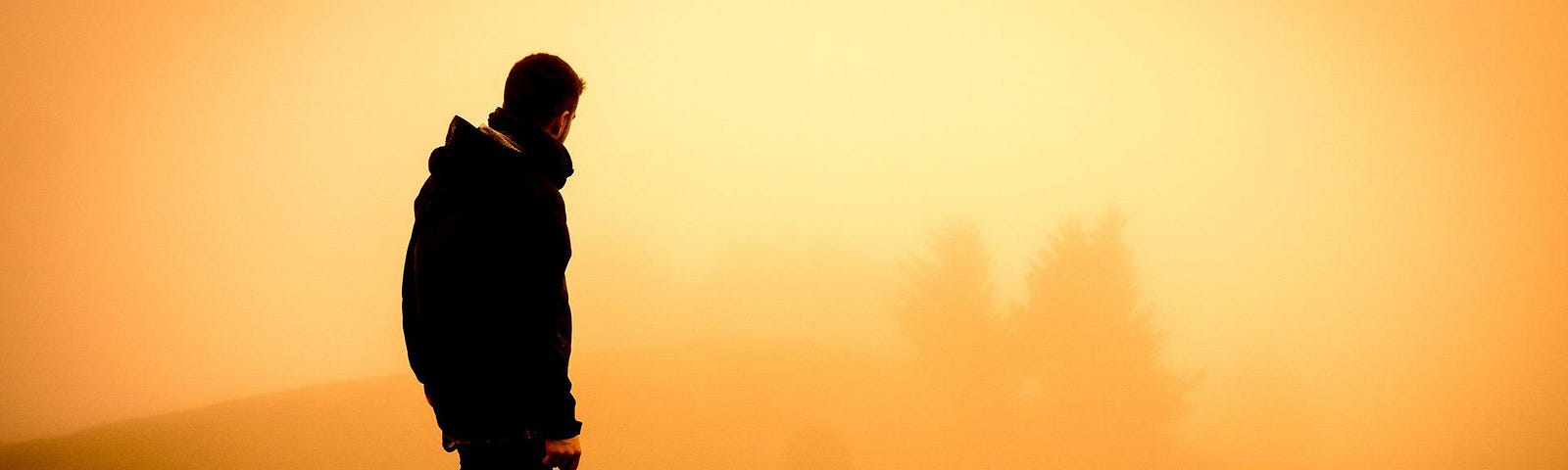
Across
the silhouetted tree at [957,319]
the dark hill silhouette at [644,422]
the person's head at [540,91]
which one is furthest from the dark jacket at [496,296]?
the silhouetted tree at [957,319]

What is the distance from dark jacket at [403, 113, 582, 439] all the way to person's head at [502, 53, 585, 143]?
15 centimetres

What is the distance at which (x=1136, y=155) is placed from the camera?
143750mm

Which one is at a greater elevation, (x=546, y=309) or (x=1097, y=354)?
(x=1097, y=354)

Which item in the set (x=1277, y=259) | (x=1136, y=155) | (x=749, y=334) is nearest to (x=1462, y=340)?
(x=1277, y=259)

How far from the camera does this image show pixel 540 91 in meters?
2.02

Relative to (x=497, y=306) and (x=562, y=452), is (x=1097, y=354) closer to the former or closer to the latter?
(x=562, y=452)

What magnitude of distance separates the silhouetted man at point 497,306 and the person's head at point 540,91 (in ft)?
0.37

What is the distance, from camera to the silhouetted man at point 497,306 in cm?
179

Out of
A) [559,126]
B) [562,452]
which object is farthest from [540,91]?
[562,452]

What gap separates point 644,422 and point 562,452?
40.8ft

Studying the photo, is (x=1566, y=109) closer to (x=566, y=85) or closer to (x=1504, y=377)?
(x=1504, y=377)

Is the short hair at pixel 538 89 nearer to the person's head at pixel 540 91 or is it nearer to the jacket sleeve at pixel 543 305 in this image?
the person's head at pixel 540 91

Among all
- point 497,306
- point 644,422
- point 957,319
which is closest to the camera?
point 497,306

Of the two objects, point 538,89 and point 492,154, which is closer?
point 492,154
